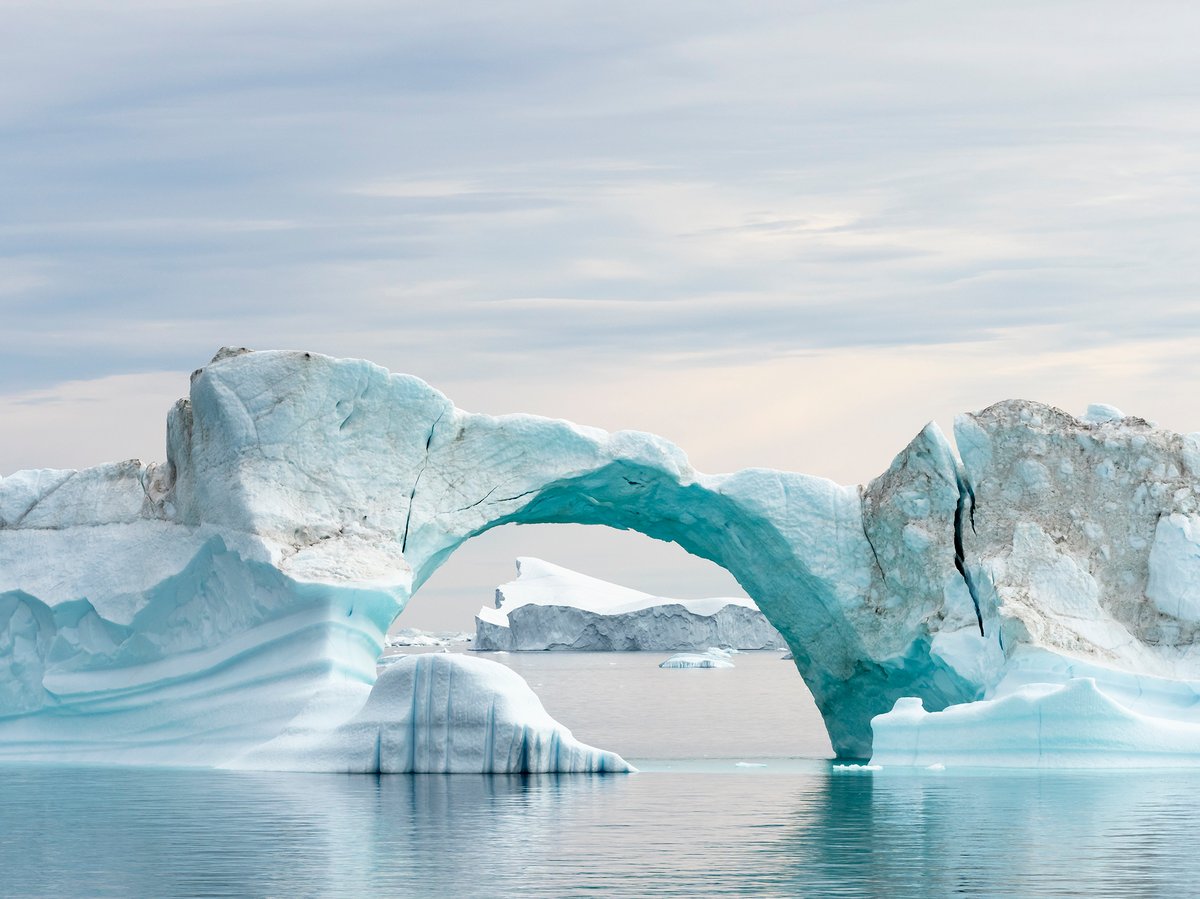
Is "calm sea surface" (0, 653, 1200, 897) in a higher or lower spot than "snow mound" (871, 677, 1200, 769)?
lower

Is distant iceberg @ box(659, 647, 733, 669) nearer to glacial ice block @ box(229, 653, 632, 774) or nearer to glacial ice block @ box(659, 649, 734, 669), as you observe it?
glacial ice block @ box(659, 649, 734, 669)

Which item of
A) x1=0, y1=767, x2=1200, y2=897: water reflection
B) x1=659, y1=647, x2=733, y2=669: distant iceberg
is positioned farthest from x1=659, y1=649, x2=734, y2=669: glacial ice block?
x1=0, y1=767, x2=1200, y2=897: water reflection

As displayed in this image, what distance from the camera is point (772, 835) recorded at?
43.9ft

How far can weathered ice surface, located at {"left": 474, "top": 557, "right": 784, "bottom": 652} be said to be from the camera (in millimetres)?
66875

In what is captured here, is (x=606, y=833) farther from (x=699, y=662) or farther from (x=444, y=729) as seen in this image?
(x=699, y=662)

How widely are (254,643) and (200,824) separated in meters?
5.87

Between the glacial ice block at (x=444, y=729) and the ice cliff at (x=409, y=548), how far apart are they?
30.1 inches

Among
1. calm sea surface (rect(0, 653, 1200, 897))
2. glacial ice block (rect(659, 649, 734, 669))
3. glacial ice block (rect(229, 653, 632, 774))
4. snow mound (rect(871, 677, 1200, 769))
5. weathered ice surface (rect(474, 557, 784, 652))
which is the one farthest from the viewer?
weathered ice surface (rect(474, 557, 784, 652))

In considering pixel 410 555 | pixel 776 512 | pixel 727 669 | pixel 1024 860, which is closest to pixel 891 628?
pixel 776 512

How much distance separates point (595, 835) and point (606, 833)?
18 cm

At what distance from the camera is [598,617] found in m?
66.6

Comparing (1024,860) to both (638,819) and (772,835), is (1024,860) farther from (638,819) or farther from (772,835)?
(638,819)

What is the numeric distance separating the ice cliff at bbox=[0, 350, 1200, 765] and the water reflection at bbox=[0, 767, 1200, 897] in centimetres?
A: 175

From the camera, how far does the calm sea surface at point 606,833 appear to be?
36.0 feet
